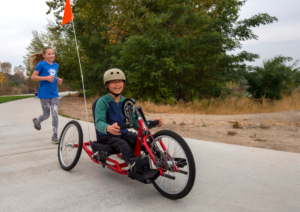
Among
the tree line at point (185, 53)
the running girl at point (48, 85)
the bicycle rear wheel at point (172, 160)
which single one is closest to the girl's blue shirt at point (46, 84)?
the running girl at point (48, 85)

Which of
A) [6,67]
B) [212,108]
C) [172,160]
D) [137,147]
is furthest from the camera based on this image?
[6,67]

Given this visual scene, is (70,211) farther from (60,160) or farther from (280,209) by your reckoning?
(280,209)

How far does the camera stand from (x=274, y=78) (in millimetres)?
18406

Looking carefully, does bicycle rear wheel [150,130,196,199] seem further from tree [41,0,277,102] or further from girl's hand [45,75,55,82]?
tree [41,0,277,102]

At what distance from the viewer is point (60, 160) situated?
395 centimetres

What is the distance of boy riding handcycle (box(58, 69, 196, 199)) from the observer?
9.00 ft

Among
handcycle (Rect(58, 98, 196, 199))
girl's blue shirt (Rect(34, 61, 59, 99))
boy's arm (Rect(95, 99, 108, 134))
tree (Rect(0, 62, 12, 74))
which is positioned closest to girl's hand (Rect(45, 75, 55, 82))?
girl's blue shirt (Rect(34, 61, 59, 99))

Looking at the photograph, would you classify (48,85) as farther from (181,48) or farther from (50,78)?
(181,48)

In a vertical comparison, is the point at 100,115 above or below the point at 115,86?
below

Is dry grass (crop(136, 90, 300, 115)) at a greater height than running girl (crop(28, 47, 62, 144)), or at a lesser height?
lesser

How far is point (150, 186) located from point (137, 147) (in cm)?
52

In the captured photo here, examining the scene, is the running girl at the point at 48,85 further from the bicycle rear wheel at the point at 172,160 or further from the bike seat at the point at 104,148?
the bicycle rear wheel at the point at 172,160

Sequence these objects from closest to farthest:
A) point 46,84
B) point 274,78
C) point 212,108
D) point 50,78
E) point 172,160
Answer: point 172,160
point 50,78
point 46,84
point 212,108
point 274,78

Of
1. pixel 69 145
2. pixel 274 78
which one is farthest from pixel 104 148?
pixel 274 78
